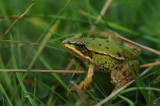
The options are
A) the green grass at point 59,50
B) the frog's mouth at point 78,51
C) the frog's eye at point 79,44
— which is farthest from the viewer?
the frog's eye at point 79,44

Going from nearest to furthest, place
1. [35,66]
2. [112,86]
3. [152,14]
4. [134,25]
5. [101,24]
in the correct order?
[112,86] → [35,66] → [101,24] → [152,14] → [134,25]

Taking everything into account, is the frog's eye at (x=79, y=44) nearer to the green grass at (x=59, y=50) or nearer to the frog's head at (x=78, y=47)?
the frog's head at (x=78, y=47)

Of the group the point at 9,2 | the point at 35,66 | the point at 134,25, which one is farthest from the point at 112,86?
the point at 9,2

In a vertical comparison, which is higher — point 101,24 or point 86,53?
point 101,24

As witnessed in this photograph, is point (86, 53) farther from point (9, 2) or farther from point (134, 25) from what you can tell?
point (9, 2)

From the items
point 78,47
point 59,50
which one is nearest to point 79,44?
point 78,47

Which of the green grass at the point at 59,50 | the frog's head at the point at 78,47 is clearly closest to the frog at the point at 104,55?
the frog's head at the point at 78,47
